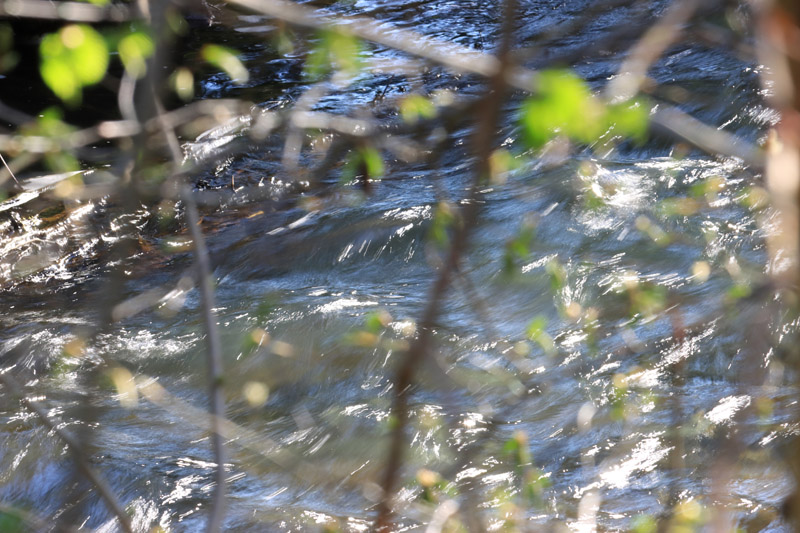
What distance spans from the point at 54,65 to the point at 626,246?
4.04 m

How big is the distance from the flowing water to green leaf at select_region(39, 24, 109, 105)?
0.53m

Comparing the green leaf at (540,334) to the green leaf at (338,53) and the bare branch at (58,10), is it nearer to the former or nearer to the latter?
the green leaf at (338,53)

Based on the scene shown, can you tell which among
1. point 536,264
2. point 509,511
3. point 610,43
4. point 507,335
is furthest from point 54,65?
point 536,264

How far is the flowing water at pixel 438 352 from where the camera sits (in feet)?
10.2

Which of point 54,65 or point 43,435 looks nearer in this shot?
point 54,65

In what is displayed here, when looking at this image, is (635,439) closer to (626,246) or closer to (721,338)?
(721,338)

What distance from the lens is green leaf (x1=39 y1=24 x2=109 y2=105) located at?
3.88 feet

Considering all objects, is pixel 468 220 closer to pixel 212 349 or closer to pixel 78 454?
pixel 212 349

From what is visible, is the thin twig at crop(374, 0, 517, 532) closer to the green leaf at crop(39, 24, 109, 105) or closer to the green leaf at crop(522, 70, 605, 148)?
the green leaf at crop(522, 70, 605, 148)

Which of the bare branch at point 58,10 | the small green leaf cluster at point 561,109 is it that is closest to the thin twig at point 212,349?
the bare branch at point 58,10

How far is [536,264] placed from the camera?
15.7 ft

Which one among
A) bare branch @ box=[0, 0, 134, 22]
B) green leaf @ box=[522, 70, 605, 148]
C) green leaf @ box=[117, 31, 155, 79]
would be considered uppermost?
green leaf @ box=[117, 31, 155, 79]

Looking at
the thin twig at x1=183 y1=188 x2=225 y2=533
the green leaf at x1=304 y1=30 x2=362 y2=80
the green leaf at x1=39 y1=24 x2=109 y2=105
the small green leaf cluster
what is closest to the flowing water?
the thin twig at x1=183 y1=188 x2=225 y2=533

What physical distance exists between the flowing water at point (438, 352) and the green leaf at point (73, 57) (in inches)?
20.9
